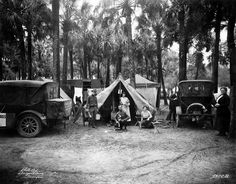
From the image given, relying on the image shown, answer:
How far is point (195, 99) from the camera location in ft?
39.8

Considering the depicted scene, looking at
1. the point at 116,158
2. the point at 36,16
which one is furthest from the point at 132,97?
the point at 36,16

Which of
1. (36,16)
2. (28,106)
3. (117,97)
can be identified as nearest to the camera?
(28,106)

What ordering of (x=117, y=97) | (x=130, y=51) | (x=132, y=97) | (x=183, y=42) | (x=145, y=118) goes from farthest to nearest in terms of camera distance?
1. (x=183, y=42)
2. (x=130, y=51)
3. (x=117, y=97)
4. (x=132, y=97)
5. (x=145, y=118)

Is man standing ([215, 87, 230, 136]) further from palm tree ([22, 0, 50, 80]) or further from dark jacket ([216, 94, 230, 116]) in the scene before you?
palm tree ([22, 0, 50, 80])

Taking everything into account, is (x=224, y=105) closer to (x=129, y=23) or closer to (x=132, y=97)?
(x=132, y=97)

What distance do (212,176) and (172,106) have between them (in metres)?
8.55

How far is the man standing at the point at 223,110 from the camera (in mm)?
8984

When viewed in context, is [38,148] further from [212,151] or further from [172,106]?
[172,106]

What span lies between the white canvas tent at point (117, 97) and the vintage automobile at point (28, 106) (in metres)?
3.78

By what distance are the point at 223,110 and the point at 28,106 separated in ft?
23.9

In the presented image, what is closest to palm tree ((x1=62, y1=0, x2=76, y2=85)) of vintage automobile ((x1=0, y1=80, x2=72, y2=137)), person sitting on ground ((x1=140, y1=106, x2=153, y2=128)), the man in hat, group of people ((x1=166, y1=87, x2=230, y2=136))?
the man in hat

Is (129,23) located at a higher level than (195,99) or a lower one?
higher

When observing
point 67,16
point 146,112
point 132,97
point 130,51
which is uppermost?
point 67,16

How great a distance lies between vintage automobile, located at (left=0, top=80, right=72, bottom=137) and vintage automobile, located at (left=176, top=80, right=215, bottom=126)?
5.83 m
